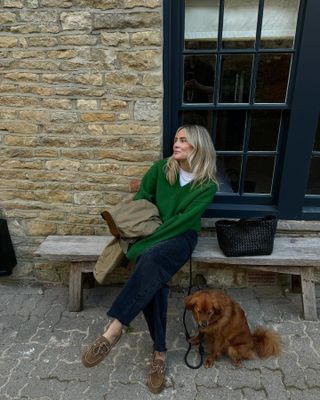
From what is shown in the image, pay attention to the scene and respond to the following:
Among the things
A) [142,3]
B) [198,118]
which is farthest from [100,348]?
[142,3]

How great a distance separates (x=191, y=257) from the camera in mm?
2562

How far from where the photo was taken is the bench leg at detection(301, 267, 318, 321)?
8.56 feet

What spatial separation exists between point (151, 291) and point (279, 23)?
2.20 metres

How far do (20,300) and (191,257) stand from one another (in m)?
1.64

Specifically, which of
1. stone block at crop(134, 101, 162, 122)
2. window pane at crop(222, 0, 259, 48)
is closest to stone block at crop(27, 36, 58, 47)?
stone block at crop(134, 101, 162, 122)

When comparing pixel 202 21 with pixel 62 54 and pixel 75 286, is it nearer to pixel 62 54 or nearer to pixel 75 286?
pixel 62 54

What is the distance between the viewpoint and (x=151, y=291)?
2088 mm

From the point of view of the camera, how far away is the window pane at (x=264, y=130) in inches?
107

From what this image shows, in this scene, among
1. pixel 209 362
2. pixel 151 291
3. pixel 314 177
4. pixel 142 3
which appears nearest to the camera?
pixel 151 291

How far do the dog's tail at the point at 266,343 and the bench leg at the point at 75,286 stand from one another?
1.43 m

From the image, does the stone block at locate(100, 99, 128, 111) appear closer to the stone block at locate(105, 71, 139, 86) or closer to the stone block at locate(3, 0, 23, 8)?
the stone block at locate(105, 71, 139, 86)

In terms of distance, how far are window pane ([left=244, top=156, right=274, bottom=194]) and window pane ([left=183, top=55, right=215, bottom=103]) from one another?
684 mm

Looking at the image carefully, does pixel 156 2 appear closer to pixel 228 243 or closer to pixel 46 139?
pixel 46 139

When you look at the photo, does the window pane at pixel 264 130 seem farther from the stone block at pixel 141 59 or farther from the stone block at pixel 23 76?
the stone block at pixel 23 76
